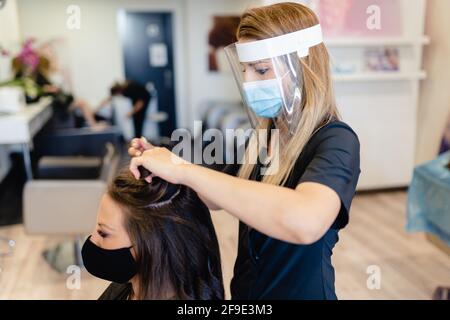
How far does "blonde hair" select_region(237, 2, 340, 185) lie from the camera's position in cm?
76

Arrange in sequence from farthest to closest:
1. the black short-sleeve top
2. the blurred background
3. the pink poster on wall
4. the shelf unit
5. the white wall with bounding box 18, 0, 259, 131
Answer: the white wall with bounding box 18, 0, 259, 131 → the shelf unit → the pink poster on wall → the blurred background → the black short-sleeve top

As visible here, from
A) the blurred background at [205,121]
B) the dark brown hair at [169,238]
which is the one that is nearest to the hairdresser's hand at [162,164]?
the dark brown hair at [169,238]

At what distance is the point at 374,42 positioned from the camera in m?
3.03

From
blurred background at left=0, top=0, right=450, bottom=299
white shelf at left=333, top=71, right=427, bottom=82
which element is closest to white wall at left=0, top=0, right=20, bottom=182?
blurred background at left=0, top=0, right=450, bottom=299

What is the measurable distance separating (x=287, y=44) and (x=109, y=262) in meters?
0.56

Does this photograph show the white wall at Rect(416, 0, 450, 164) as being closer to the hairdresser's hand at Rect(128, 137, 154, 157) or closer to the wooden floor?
the wooden floor

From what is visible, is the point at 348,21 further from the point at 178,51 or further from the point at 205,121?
the point at 178,51

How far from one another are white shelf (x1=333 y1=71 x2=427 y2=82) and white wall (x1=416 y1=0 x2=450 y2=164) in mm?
116

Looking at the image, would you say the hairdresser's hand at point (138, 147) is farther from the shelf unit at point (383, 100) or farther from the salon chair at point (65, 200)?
the shelf unit at point (383, 100)

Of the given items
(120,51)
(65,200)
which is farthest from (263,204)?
(120,51)

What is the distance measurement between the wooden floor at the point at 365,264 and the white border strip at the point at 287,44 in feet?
3.69
